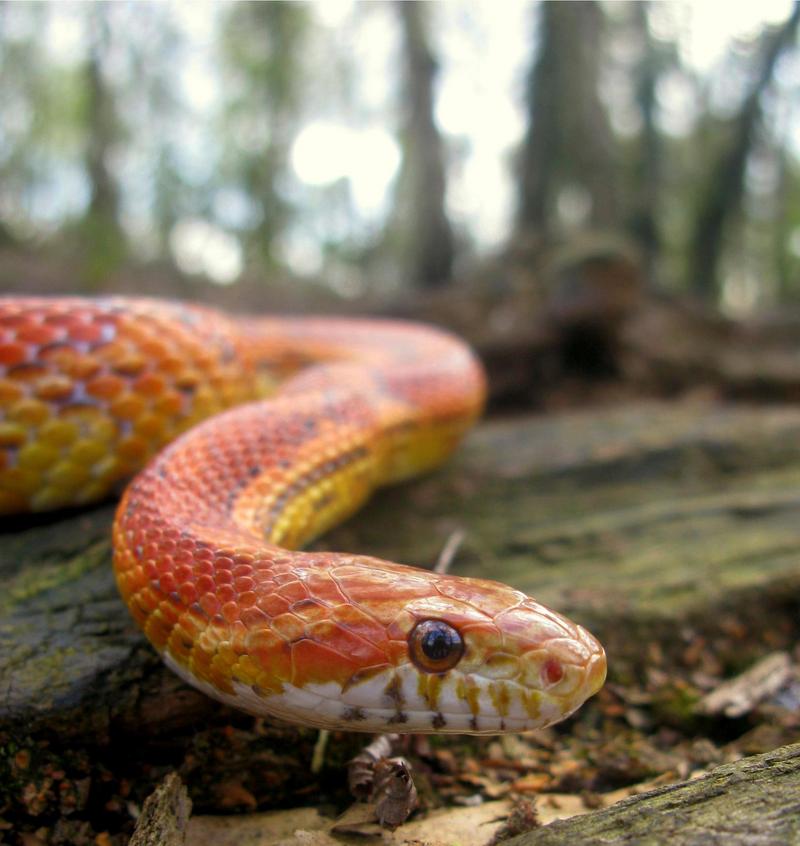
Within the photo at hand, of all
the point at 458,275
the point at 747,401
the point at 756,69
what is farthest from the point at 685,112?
the point at 747,401

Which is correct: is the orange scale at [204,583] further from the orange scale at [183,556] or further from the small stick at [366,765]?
the small stick at [366,765]

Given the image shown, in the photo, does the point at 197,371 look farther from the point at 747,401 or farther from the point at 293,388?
the point at 747,401

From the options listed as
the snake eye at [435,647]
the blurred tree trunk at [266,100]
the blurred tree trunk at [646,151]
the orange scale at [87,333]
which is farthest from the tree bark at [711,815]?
the blurred tree trunk at [266,100]

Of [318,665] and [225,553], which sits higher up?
[225,553]

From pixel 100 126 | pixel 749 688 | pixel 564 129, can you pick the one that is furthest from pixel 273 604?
pixel 100 126

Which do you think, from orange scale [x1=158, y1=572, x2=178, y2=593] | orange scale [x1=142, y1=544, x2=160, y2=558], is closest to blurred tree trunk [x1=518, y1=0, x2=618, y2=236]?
orange scale [x1=142, y1=544, x2=160, y2=558]

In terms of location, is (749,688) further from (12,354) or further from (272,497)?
(12,354)
